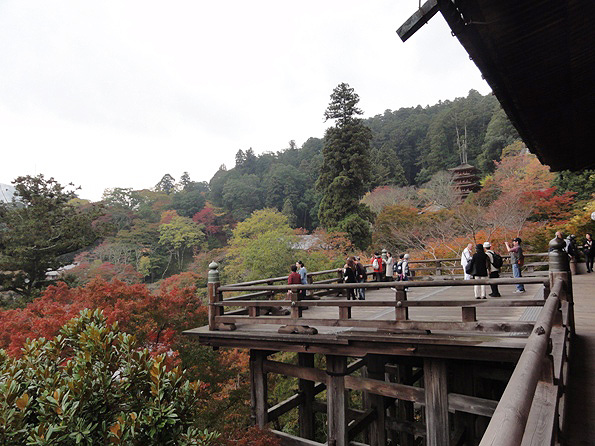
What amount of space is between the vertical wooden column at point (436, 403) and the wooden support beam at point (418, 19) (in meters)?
4.60

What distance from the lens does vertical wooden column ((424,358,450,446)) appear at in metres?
5.26

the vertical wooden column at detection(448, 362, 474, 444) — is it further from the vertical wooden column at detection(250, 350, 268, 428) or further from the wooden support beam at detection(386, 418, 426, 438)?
the vertical wooden column at detection(250, 350, 268, 428)

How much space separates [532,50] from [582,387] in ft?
9.85

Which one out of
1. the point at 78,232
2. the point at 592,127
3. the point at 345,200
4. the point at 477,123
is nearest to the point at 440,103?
the point at 477,123

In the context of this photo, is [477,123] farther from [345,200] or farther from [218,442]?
[218,442]

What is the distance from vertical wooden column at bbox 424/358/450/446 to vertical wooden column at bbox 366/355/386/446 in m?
2.28

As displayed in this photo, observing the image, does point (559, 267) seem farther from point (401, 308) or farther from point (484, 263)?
point (484, 263)

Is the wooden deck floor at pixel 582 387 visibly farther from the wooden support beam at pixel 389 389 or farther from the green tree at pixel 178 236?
the green tree at pixel 178 236

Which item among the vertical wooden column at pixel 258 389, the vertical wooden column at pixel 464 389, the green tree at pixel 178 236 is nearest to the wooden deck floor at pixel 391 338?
the vertical wooden column at pixel 258 389

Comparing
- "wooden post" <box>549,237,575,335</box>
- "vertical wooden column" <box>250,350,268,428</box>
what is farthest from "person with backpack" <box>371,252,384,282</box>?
"wooden post" <box>549,237,575,335</box>

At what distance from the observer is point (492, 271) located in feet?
27.0

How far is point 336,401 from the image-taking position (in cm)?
643

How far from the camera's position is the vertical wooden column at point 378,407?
7.74 m

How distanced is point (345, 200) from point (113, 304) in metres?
17.9
